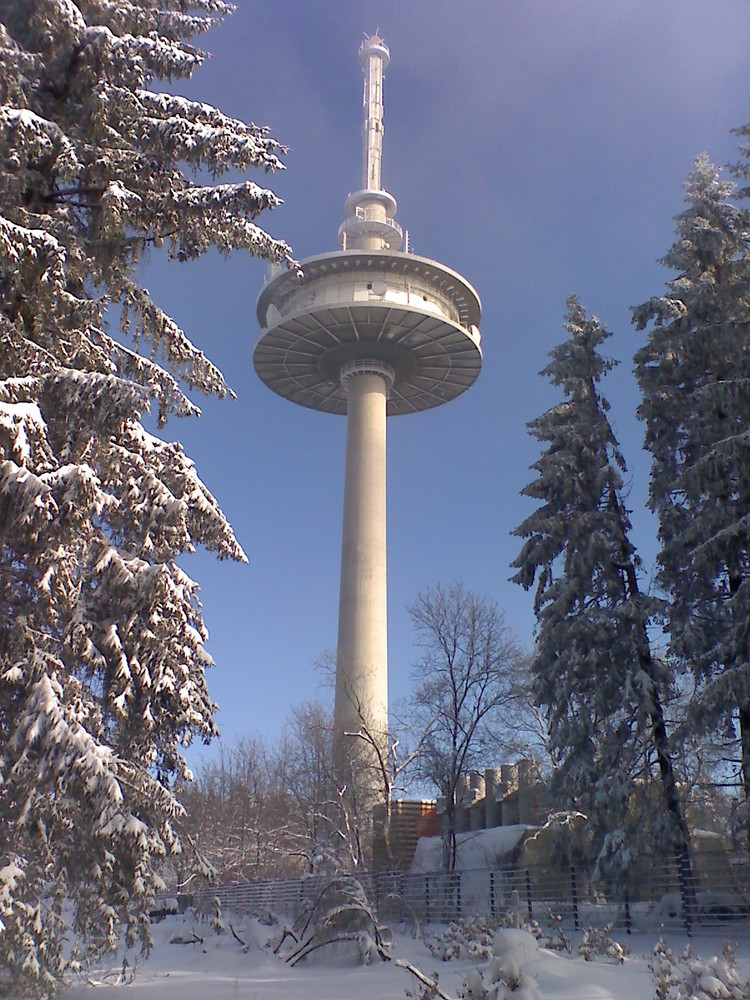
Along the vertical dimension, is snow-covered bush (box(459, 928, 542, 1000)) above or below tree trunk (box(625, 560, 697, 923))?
below

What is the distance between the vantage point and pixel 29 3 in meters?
10.9

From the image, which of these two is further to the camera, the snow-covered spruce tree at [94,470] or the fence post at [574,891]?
the fence post at [574,891]

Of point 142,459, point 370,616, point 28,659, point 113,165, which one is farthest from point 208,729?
point 370,616

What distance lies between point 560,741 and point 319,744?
19.9m

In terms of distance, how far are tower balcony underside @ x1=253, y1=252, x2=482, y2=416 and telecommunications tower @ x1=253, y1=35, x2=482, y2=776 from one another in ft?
0.21

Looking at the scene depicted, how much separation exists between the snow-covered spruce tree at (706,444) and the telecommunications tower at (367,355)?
2099 cm

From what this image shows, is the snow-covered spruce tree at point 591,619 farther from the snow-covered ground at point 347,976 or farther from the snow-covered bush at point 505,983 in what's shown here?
the snow-covered bush at point 505,983

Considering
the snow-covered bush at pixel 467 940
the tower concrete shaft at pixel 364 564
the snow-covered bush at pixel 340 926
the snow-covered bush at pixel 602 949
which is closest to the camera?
the snow-covered bush at pixel 602 949

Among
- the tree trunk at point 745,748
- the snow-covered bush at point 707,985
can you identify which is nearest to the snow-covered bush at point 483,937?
the tree trunk at point 745,748

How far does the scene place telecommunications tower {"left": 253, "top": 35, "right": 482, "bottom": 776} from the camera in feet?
140

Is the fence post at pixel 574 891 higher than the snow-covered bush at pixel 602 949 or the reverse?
higher

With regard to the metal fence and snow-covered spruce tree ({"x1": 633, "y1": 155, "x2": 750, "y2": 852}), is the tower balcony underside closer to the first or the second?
snow-covered spruce tree ({"x1": 633, "y1": 155, "x2": 750, "y2": 852})

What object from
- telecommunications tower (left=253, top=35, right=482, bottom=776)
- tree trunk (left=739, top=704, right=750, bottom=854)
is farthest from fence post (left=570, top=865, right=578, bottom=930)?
telecommunications tower (left=253, top=35, right=482, bottom=776)

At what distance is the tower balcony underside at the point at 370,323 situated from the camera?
4775cm
